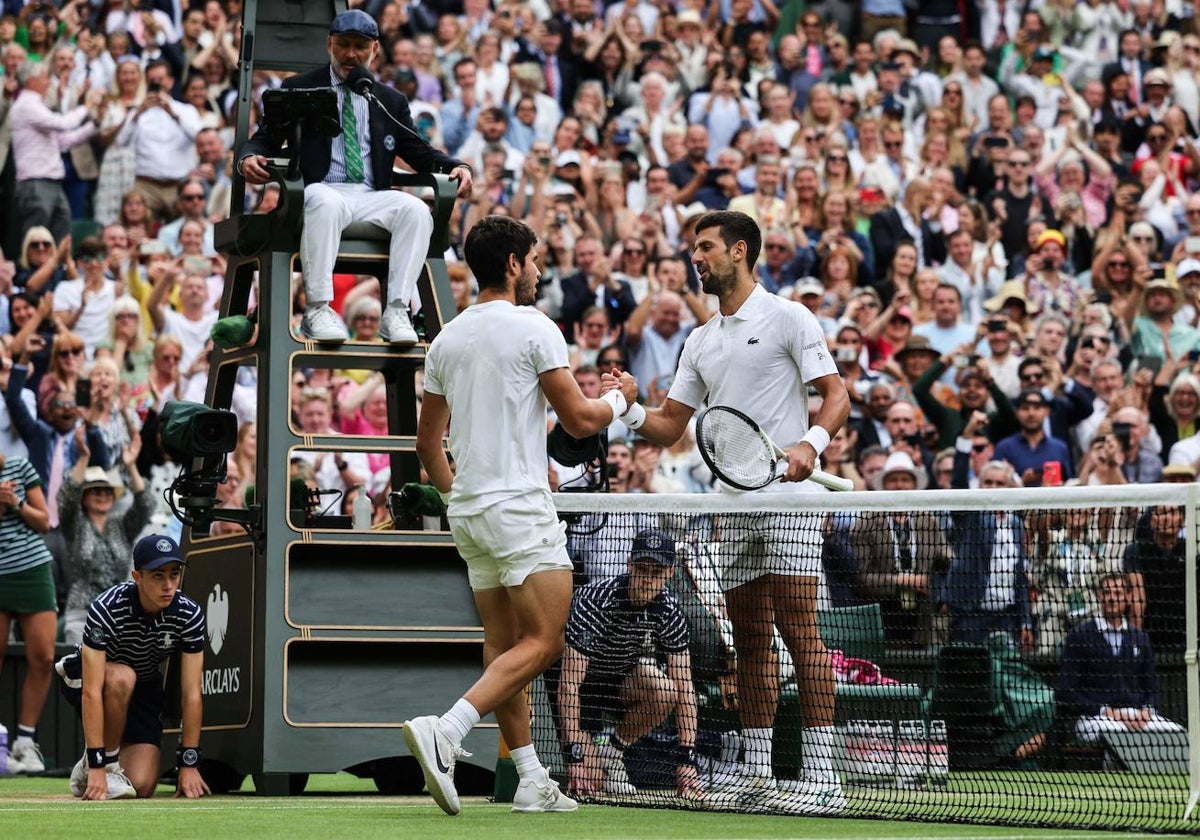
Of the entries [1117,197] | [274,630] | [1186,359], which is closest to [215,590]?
[274,630]

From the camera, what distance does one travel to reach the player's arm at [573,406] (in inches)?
Answer: 335

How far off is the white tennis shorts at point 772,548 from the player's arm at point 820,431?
26 centimetres

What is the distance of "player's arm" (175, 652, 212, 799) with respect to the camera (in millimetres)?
10484

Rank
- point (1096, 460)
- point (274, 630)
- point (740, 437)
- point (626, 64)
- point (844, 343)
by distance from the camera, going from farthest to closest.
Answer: point (626, 64) < point (844, 343) < point (1096, 460) < point (274, 630) < point (740, 437)

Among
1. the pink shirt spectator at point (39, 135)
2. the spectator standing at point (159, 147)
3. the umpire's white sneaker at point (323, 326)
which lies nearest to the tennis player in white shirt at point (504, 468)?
the umpire's white sneaker at point (323, 326)

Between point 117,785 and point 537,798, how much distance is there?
264 cm

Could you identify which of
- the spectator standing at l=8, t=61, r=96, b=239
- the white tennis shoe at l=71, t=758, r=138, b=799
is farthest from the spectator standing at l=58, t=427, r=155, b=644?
the spectator standing at l=8, t=61, r=96, b=239

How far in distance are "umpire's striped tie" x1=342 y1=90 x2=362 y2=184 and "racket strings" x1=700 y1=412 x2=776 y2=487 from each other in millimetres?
3458

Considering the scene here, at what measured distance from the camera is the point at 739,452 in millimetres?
8945

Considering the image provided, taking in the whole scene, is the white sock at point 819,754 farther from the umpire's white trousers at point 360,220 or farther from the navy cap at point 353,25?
the navy cap at point 353,25

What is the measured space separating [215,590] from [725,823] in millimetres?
3965

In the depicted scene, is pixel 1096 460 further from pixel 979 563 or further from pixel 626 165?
pixel 626 165

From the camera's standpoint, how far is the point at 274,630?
34.9 feet

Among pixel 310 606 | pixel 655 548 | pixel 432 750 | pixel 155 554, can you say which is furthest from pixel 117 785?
pixel 655 548
